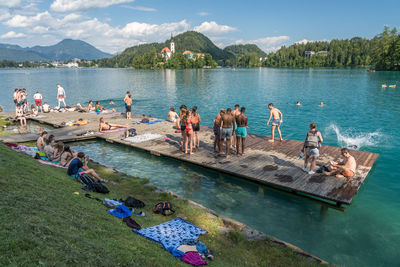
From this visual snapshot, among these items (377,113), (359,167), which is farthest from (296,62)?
(359,167)

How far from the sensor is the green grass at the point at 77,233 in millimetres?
3920

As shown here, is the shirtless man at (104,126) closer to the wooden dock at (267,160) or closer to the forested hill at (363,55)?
the wooden dock at (267,160)

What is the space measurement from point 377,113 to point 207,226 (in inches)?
1258

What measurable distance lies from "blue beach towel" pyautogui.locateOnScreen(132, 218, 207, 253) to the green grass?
0.75 ft

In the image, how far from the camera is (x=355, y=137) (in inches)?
853

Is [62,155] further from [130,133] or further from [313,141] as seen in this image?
[313,141]

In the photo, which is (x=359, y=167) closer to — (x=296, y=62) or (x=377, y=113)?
(x=377, y=113)

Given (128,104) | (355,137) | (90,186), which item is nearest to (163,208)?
(90,186)

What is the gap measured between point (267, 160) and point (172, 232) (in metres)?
7.51

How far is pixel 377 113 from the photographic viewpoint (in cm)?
3070

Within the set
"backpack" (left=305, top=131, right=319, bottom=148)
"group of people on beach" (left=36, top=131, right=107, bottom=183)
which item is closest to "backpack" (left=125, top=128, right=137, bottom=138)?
"group of people on beach" (left=36, top=131, right=107, bottom=183)

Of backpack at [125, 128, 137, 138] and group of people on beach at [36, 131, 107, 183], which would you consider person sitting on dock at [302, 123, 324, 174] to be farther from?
backpack at [125, 128, 137, 138]

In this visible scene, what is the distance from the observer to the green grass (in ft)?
12.9

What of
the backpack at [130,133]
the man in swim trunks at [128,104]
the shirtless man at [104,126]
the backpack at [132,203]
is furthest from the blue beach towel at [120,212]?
the man in swim trunks at [128,104]
